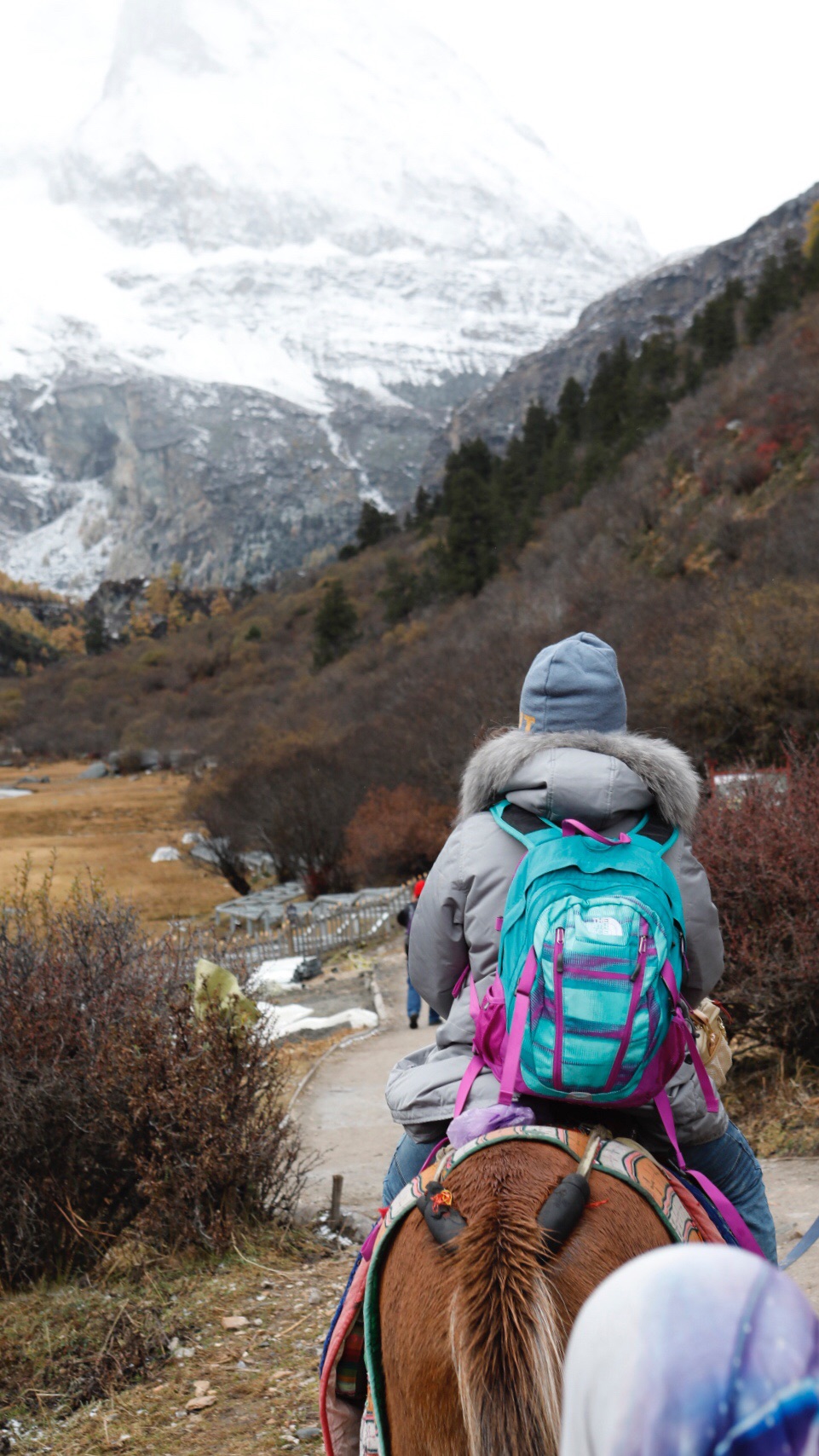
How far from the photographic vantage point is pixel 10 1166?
4.95 metres

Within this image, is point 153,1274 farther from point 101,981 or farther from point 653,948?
point 653,948

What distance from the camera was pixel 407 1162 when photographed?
252cm

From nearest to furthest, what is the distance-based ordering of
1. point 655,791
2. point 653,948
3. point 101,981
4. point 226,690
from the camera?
point 653,948
point 655,791
point 101,981
point 226,690

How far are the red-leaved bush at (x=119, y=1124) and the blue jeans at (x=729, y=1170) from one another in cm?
265

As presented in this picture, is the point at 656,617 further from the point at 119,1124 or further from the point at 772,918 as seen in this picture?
the point at 119,1124

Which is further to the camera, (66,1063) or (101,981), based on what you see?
(101,981)

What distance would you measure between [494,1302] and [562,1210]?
0.63 ft

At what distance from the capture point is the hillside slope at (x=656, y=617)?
58.9 ft

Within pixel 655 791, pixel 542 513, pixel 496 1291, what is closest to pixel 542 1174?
pixel 496 1291

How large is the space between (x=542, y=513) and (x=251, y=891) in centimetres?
3615

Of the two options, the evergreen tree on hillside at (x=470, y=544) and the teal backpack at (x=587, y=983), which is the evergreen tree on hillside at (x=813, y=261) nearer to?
the evergreen tree on hillside at (x=470, y=544)

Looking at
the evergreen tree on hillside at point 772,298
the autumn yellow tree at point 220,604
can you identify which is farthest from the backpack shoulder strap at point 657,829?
the autumn yellow tree at point 220,604

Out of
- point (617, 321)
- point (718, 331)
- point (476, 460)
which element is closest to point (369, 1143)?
point (718, 331)

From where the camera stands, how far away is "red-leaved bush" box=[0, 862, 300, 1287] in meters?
4.97
